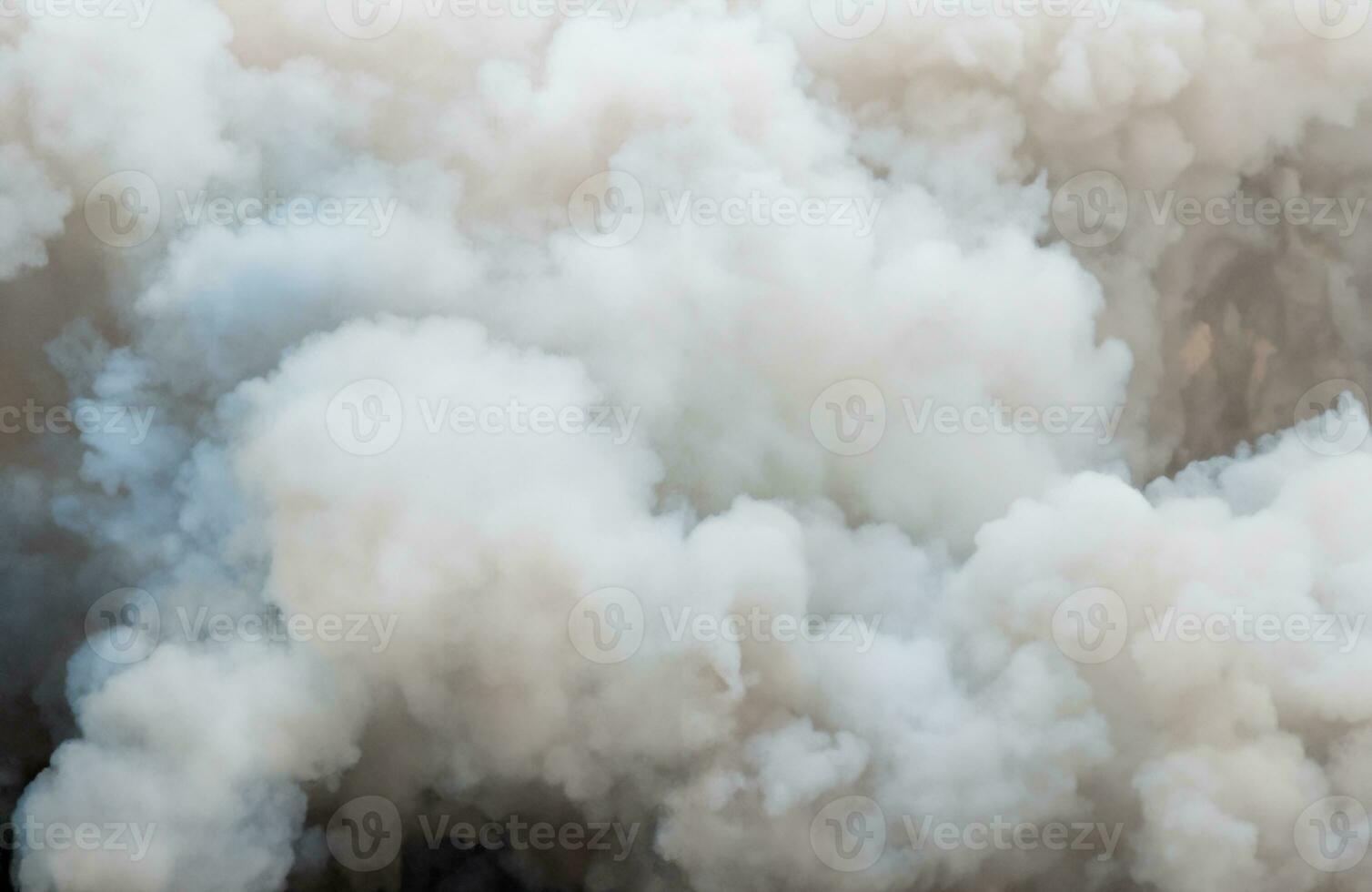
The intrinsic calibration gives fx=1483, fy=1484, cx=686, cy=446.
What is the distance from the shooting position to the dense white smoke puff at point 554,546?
80.4 ft

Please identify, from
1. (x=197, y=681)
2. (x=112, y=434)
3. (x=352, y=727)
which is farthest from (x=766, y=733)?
(x=112, y=434)

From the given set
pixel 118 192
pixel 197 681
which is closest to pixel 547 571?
pixel 197 681

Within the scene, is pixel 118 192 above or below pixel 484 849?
above

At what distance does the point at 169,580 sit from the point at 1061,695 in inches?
602

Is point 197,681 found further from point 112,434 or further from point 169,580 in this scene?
point 112,434

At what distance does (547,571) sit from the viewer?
81.7 feet

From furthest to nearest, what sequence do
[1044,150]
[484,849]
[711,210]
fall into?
[1044,150], [711,210], [484,849]

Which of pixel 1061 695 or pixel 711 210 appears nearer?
pixel 1061 695

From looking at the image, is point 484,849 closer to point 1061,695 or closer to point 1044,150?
point 1061,695

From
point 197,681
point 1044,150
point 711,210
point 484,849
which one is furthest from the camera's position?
point 1044,150

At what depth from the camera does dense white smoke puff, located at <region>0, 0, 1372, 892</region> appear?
80.4ft

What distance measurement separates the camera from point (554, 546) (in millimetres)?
24844

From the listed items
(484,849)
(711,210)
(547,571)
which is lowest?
(484,849)

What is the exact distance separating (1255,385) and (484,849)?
1854 centimetres
